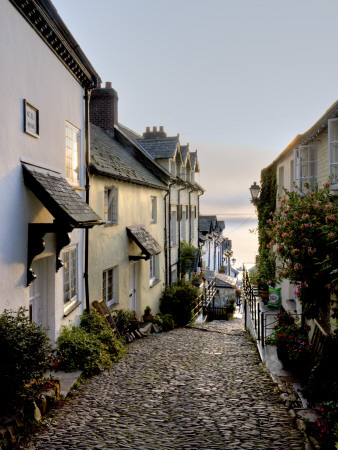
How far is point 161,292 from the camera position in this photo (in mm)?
20953

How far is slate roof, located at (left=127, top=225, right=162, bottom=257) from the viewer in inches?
616

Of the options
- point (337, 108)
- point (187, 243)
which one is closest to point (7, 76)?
point (337, 108)

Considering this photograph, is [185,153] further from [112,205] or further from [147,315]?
[112,205]

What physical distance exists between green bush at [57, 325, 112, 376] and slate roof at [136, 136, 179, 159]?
562 inches

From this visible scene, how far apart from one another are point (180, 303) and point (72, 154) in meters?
11.3

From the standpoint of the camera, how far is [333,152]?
30.2 feet

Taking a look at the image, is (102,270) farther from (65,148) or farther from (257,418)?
(257,418)

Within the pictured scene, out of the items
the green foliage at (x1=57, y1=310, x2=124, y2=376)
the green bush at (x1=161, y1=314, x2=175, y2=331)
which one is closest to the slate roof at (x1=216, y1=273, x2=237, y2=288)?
the green bush at (x1=161, y1=314, x2=175, y2=331)

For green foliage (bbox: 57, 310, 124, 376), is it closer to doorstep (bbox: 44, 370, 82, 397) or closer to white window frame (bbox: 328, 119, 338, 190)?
doorstep (bbox: 44, 370, 82, 397)

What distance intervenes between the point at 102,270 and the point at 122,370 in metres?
4.01

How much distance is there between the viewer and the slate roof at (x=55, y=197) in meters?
7.65

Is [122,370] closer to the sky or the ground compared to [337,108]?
closer to the ground

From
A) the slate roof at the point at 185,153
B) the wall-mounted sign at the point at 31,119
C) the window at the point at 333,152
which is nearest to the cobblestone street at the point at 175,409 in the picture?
the window at the point at 333,152

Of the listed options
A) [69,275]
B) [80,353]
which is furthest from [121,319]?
[80,353]
